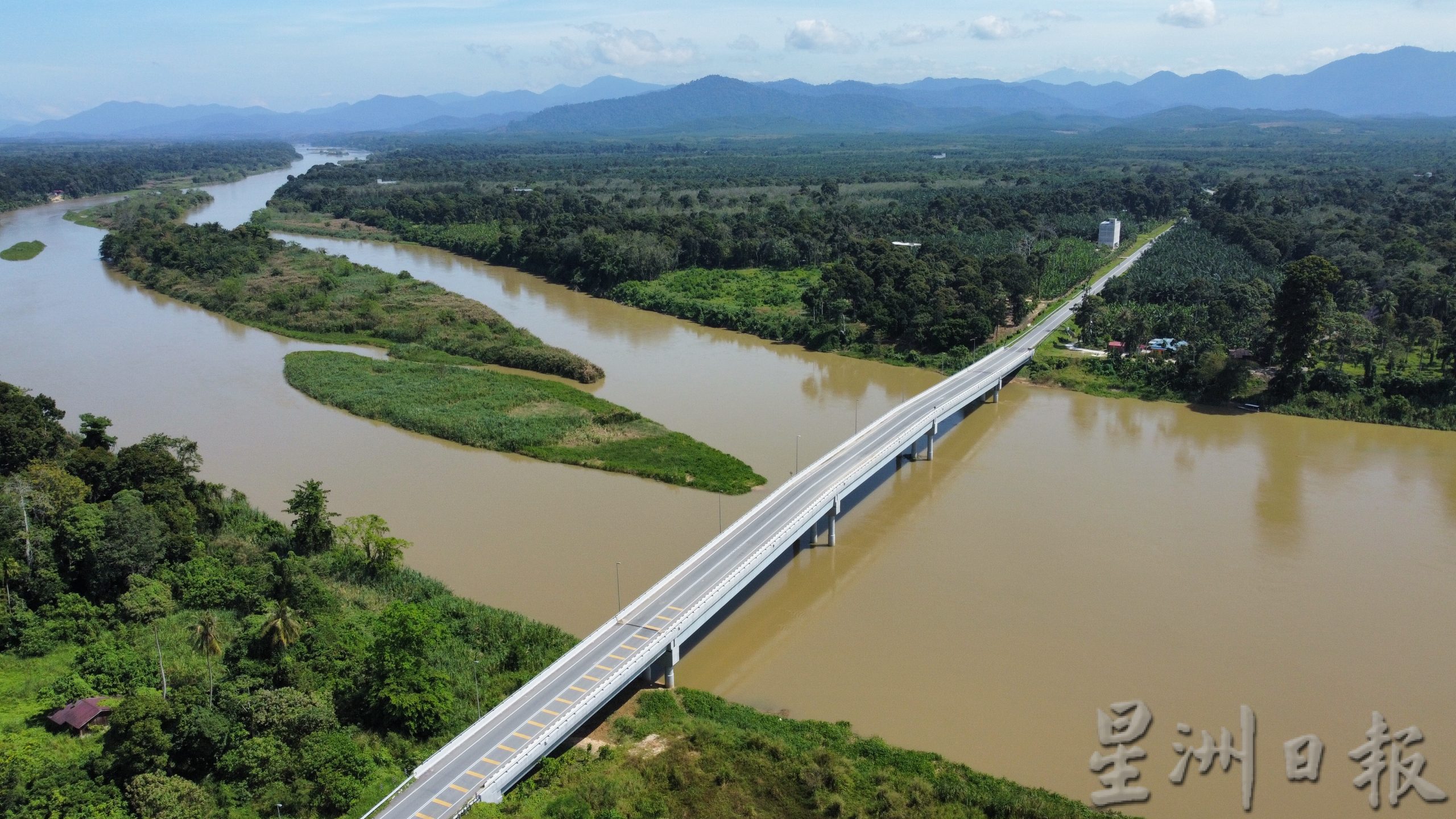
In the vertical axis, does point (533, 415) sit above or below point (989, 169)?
below

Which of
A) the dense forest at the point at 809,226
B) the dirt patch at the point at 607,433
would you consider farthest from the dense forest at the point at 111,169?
the dirt patch at the point at 607,433

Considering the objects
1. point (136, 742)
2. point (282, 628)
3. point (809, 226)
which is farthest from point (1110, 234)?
point (136, 742)

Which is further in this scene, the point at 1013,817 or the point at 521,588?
the point at 521,588

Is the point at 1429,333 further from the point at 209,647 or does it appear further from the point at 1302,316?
the point at 209,647

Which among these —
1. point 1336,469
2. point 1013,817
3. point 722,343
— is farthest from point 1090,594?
point 722,343

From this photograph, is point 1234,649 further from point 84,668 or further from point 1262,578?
point 84,668

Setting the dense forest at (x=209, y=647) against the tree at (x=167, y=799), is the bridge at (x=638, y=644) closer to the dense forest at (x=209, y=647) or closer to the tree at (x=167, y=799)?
the dense forest at (x=209, y=647)

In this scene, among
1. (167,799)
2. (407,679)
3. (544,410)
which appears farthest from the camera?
(544,410)
